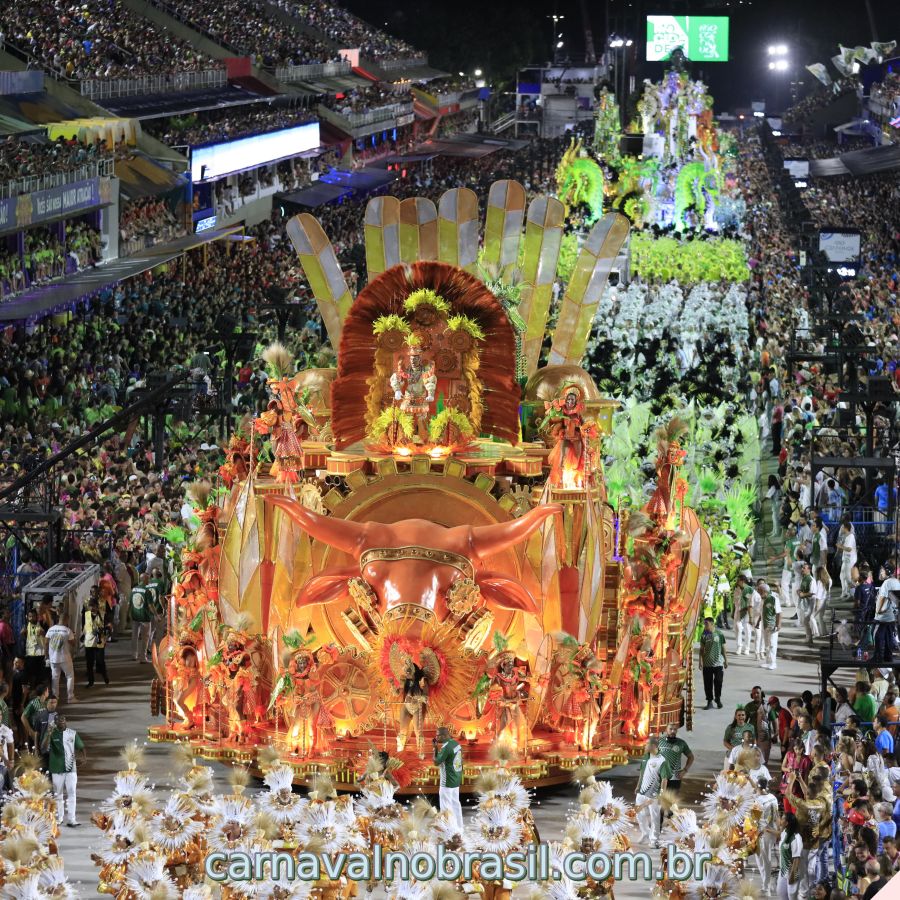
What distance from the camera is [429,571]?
18.1m

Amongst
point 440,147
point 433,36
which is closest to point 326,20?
point 440,147

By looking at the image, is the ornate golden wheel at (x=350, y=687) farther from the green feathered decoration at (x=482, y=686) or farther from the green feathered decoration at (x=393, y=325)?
the green feathered decoration at (x=393, y=325)

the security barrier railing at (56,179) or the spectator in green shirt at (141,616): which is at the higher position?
the security barrier railing at (56,179)

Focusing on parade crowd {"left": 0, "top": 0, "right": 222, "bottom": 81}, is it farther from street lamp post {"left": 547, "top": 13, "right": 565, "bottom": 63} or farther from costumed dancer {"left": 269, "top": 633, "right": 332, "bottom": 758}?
street lamp post {"left": 547, "top": 13, "right": 565, "bottom": 63}

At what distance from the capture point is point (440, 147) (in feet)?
305

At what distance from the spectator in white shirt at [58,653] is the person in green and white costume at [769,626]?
7233 millimetres

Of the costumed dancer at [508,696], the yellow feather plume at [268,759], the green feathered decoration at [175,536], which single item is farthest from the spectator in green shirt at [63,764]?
the green feathered decoration at [175,536]

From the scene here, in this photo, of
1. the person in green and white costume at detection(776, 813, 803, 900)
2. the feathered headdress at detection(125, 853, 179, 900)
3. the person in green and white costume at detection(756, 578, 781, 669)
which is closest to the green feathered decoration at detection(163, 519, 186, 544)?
the person in green and white costume at detection(756, 578, 781, 669)

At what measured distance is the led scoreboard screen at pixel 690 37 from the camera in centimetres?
10856

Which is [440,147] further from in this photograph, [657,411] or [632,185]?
[657,411]

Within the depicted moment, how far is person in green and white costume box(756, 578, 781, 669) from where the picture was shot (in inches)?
914

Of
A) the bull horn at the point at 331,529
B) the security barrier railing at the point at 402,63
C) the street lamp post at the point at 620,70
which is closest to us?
the bull horn at the point at 331,529

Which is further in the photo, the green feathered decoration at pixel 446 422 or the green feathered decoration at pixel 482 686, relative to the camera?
the green feathered decoration at pixel 446 422

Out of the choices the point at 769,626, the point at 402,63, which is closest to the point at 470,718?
the point at 769,626
